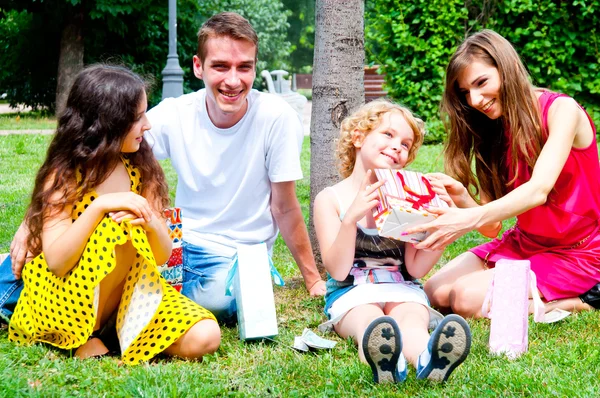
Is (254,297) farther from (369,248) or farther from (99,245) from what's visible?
(99,245)

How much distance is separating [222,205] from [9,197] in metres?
3.72

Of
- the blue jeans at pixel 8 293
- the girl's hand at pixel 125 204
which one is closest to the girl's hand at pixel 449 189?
the girl's hand at pixel 125 204

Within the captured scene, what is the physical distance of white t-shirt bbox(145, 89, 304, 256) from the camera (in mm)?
3572

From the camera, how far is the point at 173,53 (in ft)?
38.2

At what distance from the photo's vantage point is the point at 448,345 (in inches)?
97.9

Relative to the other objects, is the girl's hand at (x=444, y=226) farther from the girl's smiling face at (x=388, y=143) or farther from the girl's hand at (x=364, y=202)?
the girl's smiling face at (x=388, y=143)

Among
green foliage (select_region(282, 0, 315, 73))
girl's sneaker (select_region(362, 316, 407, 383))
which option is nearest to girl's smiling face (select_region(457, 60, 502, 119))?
girl's sneaker (select_region(362, 316, 407, 383))

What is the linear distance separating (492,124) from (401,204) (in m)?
1.04

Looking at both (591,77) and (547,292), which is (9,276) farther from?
(591,77)

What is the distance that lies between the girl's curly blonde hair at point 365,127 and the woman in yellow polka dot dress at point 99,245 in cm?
94

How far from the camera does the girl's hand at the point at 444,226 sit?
3.04 metres

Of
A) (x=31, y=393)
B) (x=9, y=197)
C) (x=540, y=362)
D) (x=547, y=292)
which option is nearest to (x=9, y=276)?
(x=31, y=393)

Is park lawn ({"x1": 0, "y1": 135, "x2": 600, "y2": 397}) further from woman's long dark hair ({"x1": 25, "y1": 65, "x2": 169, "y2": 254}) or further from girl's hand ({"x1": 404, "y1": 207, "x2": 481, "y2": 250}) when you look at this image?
woman's long dark hair ({"x1": 25, "y1": 65, "x2": 169, "y2": 254})

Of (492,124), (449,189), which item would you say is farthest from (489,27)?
(449,189)
